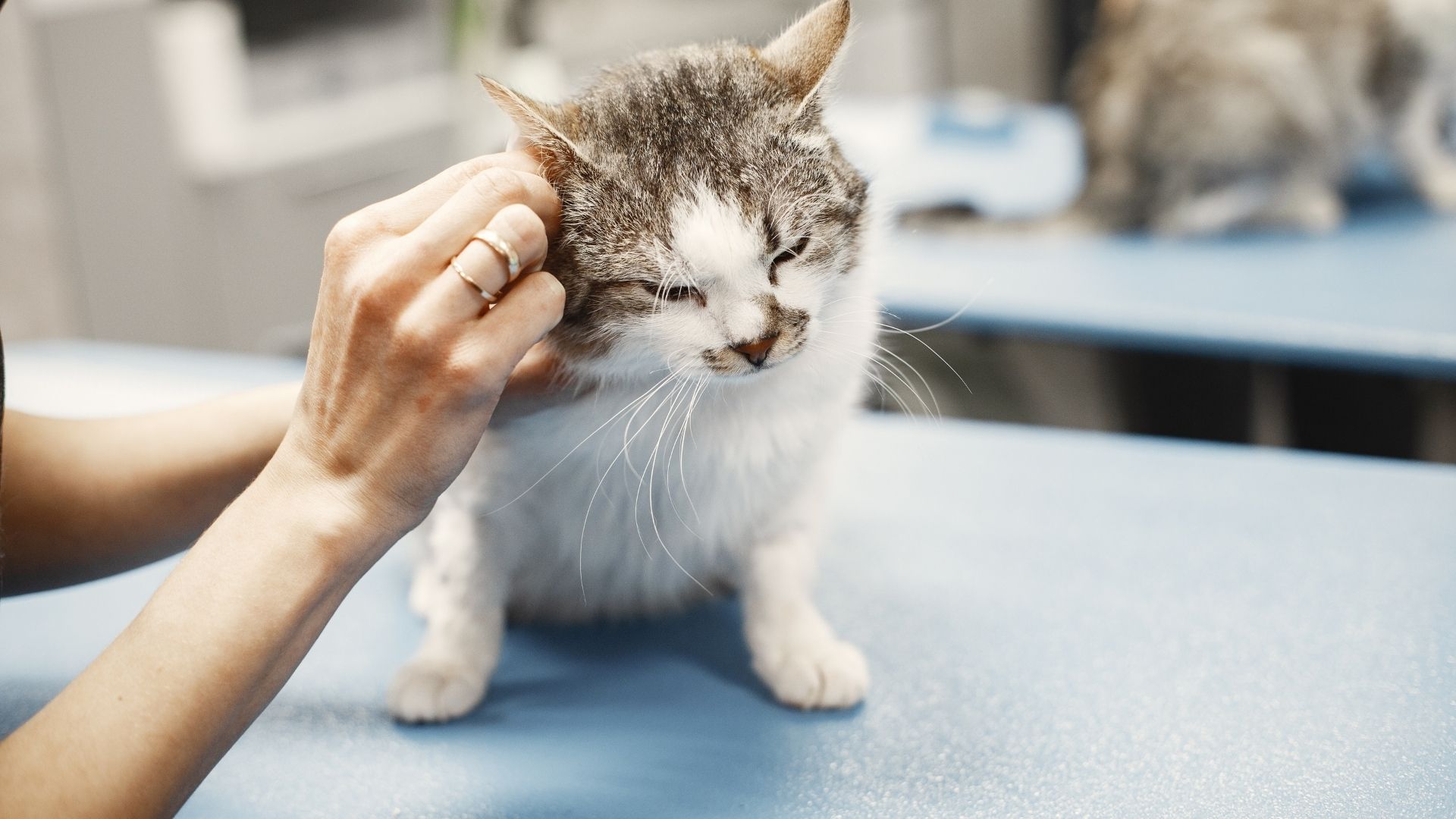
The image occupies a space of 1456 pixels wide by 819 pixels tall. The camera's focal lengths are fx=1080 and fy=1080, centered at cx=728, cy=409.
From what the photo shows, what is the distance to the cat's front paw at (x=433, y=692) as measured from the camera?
2.72 feet

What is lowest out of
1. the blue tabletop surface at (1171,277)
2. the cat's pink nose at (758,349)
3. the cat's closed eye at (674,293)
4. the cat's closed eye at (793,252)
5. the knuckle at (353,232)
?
the blue tabletop surface at (1171,277)

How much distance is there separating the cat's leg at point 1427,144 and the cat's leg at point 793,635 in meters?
1.66

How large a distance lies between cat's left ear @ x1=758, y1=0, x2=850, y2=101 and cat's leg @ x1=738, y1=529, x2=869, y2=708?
376mm

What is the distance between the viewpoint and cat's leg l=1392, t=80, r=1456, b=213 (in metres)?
1.95

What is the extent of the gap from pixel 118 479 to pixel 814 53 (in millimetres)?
645

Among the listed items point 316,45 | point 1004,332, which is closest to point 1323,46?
point 1004,332

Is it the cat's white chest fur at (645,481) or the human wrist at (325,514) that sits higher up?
the human wrist at (325,514)

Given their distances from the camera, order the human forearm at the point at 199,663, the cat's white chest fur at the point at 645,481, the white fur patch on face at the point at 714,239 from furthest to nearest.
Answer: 1. the cat's white chest fur at the point at 645,481
2. the white fur patch on face at the point at 714,239
3. the human forearm at the point at 199,663

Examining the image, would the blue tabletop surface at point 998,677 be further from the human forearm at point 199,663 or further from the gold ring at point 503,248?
the gold ring at point 503,248

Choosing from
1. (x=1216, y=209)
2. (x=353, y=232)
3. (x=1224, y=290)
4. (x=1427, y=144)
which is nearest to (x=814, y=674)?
(x=353, y=232)

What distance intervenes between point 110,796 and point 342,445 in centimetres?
22

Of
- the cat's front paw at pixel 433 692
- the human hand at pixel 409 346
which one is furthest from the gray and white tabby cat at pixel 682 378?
the human hand at pixel 409 346

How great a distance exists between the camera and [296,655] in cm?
65

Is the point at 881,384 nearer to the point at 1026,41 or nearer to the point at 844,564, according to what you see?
the point at 844,564
